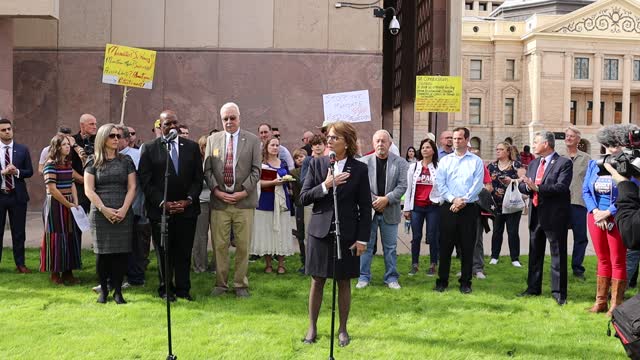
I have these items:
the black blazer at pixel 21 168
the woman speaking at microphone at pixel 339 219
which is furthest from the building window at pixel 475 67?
the woman speaking at microphone at pixel 339 219

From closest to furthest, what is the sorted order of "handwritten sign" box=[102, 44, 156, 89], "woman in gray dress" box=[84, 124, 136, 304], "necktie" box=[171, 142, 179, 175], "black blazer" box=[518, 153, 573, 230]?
"woman in gray dress" box=[84, 124, 136, 304], "necktie" box=[171, 142, 179, 175], "black blazer" box=[518, 153, 573, 230], "handwritten sign" box=[102, 44, 156, 89]

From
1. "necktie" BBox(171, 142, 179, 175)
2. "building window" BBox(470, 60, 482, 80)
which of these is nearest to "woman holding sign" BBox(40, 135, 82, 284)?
"necktie" BBox(171, 142, 179, 175)

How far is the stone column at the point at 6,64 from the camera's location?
14.0 m

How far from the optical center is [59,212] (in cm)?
826

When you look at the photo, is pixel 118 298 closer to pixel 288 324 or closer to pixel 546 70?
pixel 288 324

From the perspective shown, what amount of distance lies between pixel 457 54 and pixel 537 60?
56.7 m

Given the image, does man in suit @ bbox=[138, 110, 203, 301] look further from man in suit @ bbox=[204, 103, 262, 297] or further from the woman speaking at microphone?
the woman speaking at microphone

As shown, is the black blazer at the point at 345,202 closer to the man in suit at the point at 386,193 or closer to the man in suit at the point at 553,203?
the man in suit at the point at 386,193

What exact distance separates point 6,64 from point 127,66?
5011 millimetres

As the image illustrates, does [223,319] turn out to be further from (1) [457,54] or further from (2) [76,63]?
(1) [457,54]

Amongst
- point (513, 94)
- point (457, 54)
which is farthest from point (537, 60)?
point (457, 54)

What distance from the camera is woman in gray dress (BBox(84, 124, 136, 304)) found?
7.35m

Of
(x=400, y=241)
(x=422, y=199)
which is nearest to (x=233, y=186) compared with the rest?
(x=422, y=199)

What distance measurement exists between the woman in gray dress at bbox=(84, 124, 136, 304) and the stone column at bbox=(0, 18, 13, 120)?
7.84 m
